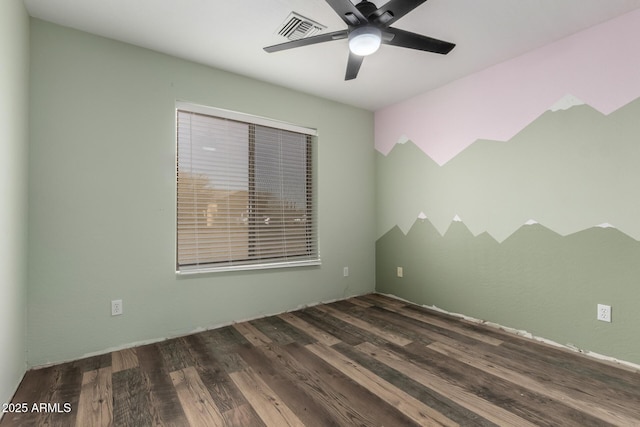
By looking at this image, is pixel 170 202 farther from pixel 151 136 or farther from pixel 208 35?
pixel 208 35

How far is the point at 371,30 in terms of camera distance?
1.81 metres

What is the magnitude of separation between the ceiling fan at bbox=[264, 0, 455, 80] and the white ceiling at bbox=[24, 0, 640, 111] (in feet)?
0.79

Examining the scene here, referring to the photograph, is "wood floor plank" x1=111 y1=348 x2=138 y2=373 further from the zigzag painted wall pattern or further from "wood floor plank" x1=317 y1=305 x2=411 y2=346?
the zigzag painted wall pattern

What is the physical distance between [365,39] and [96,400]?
2.67m

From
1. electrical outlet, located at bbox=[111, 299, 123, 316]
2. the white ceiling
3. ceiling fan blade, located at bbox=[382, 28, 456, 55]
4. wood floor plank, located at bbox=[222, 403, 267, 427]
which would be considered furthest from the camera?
electrical outlet, located at bbox=[111, 299, 123, 316]

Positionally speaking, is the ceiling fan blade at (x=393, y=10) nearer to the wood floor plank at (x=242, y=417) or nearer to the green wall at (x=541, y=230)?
the green wall at (x=541, y=230)

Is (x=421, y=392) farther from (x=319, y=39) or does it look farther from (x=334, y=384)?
(x=319, y=39)

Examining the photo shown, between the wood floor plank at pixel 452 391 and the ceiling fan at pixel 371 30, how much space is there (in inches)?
84.9

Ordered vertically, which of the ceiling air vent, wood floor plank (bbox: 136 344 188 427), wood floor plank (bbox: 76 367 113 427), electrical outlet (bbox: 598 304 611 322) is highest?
the ceiling air vent

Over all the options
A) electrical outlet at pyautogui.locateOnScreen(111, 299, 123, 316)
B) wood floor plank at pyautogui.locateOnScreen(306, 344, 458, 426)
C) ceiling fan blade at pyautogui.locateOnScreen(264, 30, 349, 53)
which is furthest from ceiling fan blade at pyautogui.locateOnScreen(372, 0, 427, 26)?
electrical outlet at pyautogui.locateOnScreen(111, 299, 123, 316)

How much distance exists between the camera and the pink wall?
2129 mm

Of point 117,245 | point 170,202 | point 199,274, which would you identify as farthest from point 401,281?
point 117,245

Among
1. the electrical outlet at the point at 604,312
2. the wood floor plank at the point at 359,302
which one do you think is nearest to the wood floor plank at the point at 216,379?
the wood floor plank at the point at 359,302

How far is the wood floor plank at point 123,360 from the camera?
82.4 inches
